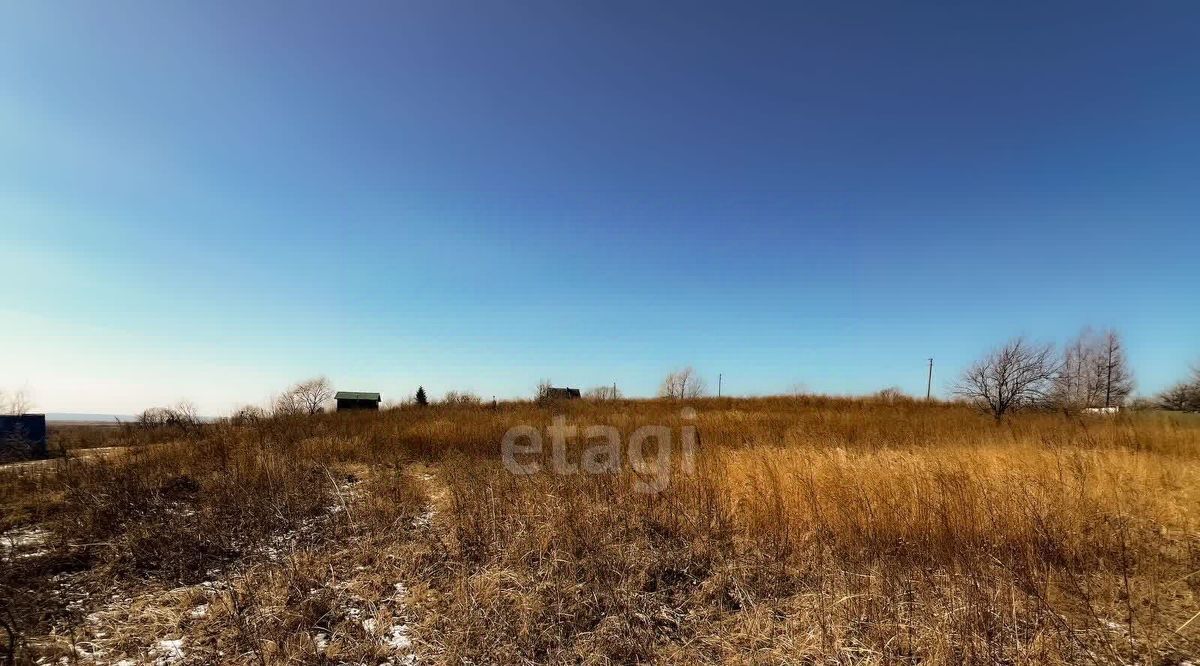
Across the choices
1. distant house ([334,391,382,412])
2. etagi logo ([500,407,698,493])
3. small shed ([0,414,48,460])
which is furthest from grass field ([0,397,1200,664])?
distant house ([334,391,382,412])

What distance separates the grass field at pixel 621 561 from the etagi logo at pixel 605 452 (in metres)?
0.20

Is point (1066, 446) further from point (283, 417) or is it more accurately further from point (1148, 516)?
point (283, 417)

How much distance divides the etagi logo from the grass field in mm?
203

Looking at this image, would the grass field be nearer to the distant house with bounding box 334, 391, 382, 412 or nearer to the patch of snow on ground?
the patch of snow on ground

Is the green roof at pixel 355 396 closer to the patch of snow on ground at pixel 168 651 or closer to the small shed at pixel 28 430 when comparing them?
the small shed at pixel 28 430

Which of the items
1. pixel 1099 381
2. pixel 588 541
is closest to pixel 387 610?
pixel 588 541

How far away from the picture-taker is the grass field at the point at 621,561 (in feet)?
10.1

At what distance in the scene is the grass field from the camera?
10.1 ft

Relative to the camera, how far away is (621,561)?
421cm

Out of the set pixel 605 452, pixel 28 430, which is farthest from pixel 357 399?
pixel 605 452

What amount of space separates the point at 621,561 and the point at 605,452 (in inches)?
225

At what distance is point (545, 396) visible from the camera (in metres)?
23.0

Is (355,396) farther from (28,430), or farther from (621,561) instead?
(621,561)

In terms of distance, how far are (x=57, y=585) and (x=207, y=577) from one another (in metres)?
1.17
